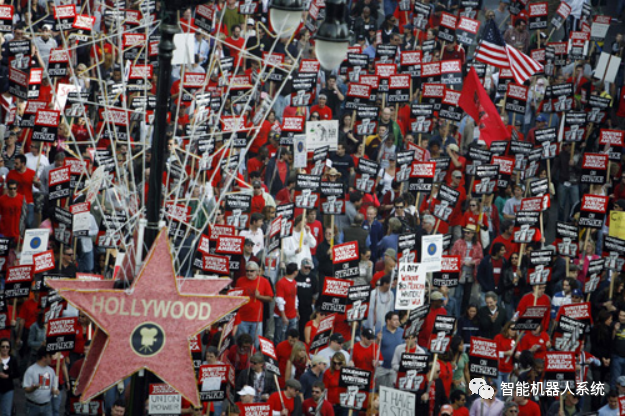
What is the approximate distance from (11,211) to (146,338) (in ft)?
A: 31.0

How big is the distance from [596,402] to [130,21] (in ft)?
37.0

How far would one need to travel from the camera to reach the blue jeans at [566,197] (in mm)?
22078

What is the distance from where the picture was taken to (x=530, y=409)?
48.1 feet

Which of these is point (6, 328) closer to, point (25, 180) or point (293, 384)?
point (25, 180)

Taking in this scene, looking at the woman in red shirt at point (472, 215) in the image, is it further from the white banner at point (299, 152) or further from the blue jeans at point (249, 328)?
the blue jeans at point (249, 328)

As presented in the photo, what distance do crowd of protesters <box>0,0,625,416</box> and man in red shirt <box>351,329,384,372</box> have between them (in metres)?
0.02

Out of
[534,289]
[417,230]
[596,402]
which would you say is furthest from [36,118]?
[596,402]

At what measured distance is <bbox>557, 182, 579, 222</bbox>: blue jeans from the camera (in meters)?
22.1

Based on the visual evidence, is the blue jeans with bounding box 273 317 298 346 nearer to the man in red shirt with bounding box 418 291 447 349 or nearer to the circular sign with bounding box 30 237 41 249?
the man in red shirt with bounding box 418 291 447 349

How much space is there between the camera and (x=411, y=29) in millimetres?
27234

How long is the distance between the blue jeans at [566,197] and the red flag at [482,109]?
154cm

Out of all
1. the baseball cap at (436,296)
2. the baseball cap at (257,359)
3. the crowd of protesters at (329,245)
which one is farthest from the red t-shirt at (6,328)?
the baseball cap at (436,296)

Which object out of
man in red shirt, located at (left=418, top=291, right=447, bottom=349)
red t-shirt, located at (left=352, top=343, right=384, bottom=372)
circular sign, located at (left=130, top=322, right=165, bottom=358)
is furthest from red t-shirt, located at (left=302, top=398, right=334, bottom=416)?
circular sign, located at (left=130, top=322, right=165, bottom=358)

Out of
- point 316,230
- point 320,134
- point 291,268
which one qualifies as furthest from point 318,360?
point 320,134
